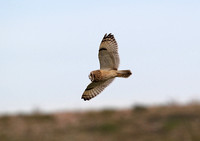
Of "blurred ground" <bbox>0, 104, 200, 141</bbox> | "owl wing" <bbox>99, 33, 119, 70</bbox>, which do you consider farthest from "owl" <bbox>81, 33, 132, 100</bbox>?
"blurred ground" <bbox>0, 104, 200, 141</bbox>

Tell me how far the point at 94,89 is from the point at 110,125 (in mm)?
18080

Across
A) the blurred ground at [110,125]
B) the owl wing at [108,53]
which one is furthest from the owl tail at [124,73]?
the blurred ground at [110,125]

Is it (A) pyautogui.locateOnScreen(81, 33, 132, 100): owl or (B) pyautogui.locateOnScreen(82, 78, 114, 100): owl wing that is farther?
(B) pyautogui.locateOnScreen(82, 78, 114, 100): owl wing

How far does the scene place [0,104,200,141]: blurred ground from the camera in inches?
915

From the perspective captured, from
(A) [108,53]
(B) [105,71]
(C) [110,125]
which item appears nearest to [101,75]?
(B) [105,71]

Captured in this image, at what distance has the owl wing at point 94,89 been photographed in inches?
285

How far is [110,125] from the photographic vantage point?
82.6ft

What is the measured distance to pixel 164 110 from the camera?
2588 centimetres

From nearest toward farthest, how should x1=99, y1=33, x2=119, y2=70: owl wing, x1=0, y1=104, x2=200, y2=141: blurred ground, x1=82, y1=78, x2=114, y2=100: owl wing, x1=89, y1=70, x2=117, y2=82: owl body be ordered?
x1=89, y1=70, x2=117, y2=82: owl body
x1=99, y1=33, x2=119, y2=70: owl wing
x1=82, y1=78, x2=114, y2=100: owl wing
x1=0, y1=104, x2=200, y2=141: blurred ground

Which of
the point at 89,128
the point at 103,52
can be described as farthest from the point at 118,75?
the point at 89,128

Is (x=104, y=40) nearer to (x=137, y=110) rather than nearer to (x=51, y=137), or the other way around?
(x=51, y=137)

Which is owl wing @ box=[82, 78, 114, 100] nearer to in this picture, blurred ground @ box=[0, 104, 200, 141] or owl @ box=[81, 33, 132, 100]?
owl @ box=[81, 33, 132, 100]

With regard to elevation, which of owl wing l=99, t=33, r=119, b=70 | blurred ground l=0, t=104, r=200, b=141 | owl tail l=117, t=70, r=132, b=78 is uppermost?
blurred ground l=0, t=104, r=200, b=141

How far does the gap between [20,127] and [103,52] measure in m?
18.0
